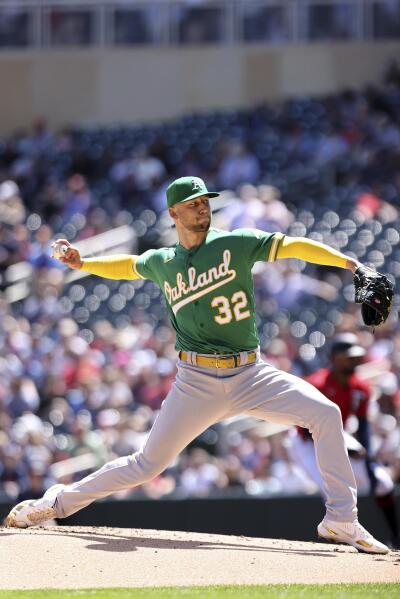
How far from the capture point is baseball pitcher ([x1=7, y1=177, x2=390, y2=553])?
6410 mm

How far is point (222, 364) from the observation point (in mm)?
6480

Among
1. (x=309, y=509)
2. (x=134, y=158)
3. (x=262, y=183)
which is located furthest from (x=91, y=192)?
(x=309, y=509)

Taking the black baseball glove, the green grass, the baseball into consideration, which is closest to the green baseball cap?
the baseball

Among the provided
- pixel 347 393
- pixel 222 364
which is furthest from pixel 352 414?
pixel 222 364

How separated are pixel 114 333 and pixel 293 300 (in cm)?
193

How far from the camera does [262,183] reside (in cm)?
1712

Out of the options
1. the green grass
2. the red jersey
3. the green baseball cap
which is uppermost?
the green baseball cap

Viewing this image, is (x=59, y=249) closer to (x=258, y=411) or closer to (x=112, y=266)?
(x=112, y=266)

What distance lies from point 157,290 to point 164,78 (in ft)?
28.7

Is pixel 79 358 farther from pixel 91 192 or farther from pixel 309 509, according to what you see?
pixel 91 192

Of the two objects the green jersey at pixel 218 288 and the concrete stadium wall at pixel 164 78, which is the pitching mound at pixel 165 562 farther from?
the concrete stadium wall at pixel 164 78

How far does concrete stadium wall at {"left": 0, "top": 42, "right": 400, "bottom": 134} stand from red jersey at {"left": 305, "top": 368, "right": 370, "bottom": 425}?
15.0 metres

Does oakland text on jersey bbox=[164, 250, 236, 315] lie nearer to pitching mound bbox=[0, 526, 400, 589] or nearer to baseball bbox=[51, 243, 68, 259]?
baseball bbox=[51, 243, 68, 259]

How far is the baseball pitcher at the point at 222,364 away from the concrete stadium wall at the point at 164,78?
53.3 feet
